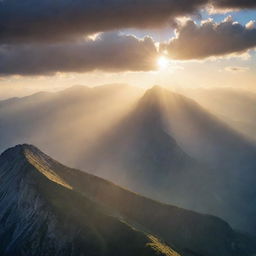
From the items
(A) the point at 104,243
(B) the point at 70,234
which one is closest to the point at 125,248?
(A) the point at 104,243

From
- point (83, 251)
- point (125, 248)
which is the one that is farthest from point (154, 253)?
point (83, 251)

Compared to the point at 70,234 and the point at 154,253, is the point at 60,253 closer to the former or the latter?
the point at 70,234

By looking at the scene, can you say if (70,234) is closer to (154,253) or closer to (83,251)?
(83,251)

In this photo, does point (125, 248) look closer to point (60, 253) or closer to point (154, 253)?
point (154, 253)

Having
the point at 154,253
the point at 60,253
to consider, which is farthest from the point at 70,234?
the point at 154,253

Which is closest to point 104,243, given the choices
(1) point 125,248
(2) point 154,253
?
(1) point 125,248

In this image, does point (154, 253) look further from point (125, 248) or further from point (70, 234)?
point (70, 234)
